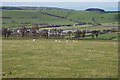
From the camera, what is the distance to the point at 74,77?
47.1 feet

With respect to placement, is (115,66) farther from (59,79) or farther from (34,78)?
(34,78)

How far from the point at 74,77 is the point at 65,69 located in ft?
8.11

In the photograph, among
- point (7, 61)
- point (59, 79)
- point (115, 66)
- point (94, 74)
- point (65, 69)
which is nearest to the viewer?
point (59, 79)

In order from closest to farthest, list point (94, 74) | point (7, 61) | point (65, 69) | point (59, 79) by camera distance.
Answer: point (59, 79)
point (94, 74)
point (65, 69)
point (7, 61)

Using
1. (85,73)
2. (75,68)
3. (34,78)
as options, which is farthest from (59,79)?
(75,68)

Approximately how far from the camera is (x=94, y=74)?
50.3 feet

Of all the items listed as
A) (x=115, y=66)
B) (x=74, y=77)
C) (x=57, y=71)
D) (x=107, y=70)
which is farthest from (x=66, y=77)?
(x=115, y=66)

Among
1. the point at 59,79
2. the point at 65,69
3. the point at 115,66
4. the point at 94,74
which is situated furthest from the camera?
the point at 115,66

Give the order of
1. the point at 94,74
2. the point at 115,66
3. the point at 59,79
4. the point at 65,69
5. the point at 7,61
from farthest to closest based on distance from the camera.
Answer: the point at 7,61 < the point at 115,66 < the point at 65,69 < the point at 94,74 < the point at 59,79

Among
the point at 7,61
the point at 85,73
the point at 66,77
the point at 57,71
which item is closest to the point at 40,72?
the point at 57,71

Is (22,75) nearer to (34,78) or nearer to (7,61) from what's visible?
(34,78)

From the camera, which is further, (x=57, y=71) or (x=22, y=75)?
(x=57, y=71)

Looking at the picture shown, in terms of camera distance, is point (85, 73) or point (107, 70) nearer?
point (85, 73)

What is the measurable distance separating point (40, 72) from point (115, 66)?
22.5ft
